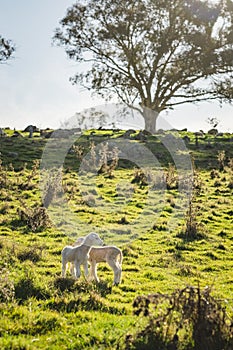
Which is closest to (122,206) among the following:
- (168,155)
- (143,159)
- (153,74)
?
(143,159)

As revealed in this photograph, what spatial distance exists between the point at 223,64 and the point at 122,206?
82.0ft

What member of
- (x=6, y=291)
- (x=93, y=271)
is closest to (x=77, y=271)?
(x=93, y=271)

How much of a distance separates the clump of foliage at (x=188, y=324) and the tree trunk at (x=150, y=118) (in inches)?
1326

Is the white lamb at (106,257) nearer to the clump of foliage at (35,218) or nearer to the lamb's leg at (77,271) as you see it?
the lamb's leg at (77,271)

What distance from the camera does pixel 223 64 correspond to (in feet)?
123

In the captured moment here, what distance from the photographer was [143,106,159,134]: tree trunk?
127ft

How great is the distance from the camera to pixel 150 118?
38.6m

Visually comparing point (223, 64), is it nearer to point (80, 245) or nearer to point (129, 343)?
point (80, 245)

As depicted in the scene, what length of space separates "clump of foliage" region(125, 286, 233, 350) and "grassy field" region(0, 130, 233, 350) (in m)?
0.04

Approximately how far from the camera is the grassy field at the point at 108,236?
612cm

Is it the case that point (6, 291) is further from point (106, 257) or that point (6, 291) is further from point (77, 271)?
point (106, 257)

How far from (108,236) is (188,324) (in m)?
7.25

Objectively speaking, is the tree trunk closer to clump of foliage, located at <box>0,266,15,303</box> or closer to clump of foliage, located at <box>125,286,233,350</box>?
clump of foliage, located at <box>0,266,15,303</box>

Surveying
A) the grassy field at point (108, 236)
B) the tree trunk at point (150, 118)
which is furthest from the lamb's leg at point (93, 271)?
the tree trunk at point (150, 118)
